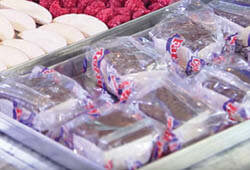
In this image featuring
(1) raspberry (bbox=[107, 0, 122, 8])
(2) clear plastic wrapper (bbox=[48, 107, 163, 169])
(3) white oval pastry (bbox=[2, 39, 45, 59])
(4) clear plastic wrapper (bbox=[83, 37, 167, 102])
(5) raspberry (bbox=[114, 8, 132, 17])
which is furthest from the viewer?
(1) raspberry (bbox=[107, 0, 122, 8])

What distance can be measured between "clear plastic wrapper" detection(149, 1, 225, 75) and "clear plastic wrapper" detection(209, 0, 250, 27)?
2.9 inches

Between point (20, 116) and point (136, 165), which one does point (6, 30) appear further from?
point (136, 165)

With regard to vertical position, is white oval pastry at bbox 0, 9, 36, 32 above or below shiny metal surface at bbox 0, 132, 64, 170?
below

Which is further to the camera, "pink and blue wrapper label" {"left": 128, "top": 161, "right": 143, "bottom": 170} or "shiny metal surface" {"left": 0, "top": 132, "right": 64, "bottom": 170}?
"shiny metal surface" {"left": 0, "top": 132, "right": 64, "bottom": 170}

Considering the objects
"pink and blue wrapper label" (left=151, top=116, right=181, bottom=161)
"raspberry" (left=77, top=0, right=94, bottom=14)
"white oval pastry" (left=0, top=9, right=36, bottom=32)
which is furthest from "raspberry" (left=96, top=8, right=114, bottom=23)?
"pink and blue wrapper label" (left=151, top=116, right=181, bottom=161)

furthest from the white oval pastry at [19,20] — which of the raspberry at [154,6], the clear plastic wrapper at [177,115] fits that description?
the clear plastic wrapper at [177,115]

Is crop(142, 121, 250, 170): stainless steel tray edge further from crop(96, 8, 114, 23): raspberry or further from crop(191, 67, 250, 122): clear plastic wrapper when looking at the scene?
crop(96, 8, 114, 23): raspberry

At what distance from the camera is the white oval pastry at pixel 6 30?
2590 mm

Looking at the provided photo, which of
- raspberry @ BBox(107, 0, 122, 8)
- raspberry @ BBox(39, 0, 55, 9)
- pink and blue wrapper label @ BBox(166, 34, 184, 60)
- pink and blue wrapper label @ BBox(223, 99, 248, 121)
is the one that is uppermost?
pink and blue wrapper label @ BBox(223, 99, 248, 121)

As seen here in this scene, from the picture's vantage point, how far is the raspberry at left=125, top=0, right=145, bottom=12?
285 centimetres

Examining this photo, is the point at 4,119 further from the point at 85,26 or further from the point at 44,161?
the point at 85,26

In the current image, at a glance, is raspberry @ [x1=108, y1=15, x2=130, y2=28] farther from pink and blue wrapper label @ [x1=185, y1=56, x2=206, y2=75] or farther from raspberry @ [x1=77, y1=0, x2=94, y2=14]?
pink and blue wrapper label @ [x1=185, y1=56, x2=206, y2=75]

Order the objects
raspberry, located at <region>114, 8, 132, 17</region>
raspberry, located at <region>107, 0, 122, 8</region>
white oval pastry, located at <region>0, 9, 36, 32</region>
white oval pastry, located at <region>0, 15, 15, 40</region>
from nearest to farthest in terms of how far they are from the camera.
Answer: white oval pastry, located at <region>0, 15, 15, 40</region> → white oval pastry, located at <region>0, 9, 36, 32</region> → raspberry, located at <region>114, 8, 132, 17</region> → raspberry, located at <region>107, 0, 122, 8</region>

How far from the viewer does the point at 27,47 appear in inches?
97.9
